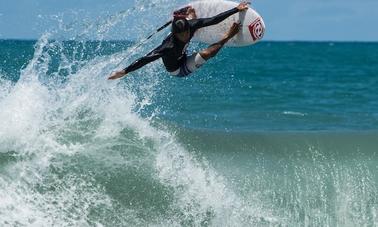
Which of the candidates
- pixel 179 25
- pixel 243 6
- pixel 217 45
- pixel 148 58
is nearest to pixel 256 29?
pixel 243 6

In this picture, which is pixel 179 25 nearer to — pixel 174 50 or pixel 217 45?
pixel 174 50

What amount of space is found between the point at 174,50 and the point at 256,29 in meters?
1.36

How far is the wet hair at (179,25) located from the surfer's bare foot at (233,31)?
703 millimetres

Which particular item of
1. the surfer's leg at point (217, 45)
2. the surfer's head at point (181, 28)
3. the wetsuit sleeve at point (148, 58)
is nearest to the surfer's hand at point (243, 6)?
the surfer's leg at point (217, 45)

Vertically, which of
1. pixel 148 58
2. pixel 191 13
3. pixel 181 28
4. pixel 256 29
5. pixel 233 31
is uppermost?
pixel 181 28

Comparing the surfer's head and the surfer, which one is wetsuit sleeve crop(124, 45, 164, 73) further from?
the surfer's head

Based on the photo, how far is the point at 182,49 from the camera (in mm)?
10156

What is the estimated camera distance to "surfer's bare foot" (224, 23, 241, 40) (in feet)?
33.9

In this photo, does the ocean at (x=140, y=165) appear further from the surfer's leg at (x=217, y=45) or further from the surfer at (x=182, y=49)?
the surfer at (x=182, y=49)

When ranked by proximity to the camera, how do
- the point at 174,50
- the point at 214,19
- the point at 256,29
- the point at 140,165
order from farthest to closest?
1. the point at 140,165
2. the point at 256,29
3. the point at 174,50
4. the point at 214,19

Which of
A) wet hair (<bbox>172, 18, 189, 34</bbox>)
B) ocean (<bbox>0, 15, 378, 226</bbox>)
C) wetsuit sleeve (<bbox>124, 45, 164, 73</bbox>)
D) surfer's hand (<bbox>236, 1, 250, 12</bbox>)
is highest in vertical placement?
wet hair (<bbox>172, 18, 189, 34</bbox>)

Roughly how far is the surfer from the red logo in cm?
35

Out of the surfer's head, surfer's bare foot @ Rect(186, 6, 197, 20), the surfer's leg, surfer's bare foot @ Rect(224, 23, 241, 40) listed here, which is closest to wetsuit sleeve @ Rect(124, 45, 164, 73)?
the surfer's head

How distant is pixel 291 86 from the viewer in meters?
32.7
